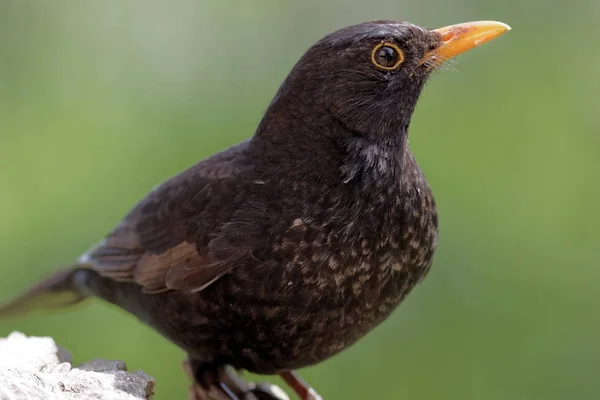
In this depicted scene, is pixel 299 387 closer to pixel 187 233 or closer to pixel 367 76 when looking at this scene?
pixel 187 233

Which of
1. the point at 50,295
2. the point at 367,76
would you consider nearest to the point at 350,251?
the point at 367,76

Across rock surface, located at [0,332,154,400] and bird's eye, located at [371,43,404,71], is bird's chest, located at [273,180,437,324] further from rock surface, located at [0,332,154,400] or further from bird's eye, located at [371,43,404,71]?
rock surface, located at [0,332,154,400]

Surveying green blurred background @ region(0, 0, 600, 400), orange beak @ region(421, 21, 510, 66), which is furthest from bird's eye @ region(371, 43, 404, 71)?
green blurred background @ region(0, 0, 600, 400)

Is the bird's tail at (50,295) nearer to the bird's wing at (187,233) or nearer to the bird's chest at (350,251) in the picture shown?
the bird's wing at (187,233)

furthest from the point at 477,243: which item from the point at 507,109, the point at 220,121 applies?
the point at 220,121

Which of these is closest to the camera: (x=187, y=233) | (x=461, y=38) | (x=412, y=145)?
(x=461, y=38)

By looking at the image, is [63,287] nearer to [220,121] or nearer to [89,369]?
[89,369]

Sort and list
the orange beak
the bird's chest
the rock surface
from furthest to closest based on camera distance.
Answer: the orange beak < the bird's chest < the rock surface
